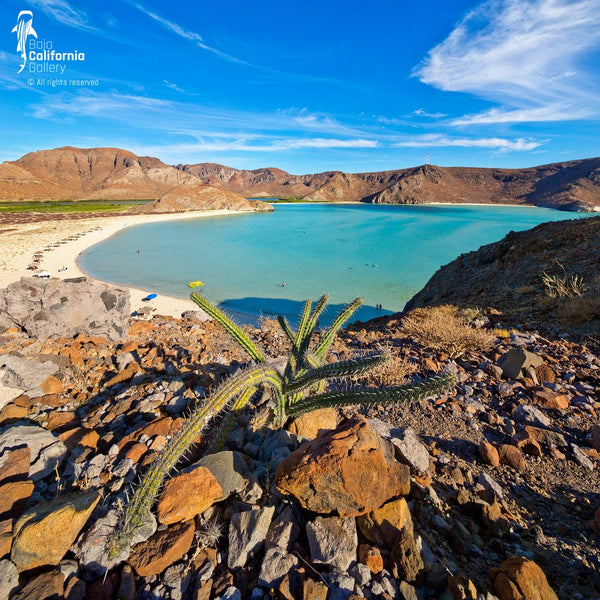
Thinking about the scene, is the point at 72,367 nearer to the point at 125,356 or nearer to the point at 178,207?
the point at 125,356

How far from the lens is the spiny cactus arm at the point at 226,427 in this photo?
2.78 metres

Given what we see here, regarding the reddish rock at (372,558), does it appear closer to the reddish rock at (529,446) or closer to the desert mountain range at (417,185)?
the reddish rock at (529,446)

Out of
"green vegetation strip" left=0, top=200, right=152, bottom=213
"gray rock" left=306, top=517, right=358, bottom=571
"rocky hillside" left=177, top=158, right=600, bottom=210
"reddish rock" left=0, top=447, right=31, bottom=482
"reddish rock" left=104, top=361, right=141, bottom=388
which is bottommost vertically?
"reddish rock" left=104, top=361, right=141, bottom=388

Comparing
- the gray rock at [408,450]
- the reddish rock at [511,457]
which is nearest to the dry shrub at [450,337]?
the reddish rock at [511,457]

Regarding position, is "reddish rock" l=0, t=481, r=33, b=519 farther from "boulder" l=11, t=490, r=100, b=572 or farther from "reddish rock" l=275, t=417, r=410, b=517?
"reddish rock" l=275, t=417, r=410, b=517

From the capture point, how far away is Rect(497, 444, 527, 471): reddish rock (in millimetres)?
2867

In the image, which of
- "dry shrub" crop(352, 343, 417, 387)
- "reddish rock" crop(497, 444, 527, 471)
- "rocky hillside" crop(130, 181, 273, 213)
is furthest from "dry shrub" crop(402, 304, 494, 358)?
"rocky hillside" crop(130, 181, 273, 213)

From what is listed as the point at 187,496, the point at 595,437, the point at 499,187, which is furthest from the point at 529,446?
the point at 499,187

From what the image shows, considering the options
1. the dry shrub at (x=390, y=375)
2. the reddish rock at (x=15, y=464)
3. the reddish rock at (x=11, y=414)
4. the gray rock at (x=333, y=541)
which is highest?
the gray rock at (x=333, y=541)

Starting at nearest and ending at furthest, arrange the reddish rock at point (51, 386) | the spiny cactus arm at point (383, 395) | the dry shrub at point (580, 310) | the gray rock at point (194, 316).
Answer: the spiny cactus arm at point (383, 395) → the reddish rock at point (51, 386) → the dry shrub at point (580, 310) → the gray rock at point (194, 316)

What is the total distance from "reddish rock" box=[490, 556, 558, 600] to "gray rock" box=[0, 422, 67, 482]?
11.3 ft

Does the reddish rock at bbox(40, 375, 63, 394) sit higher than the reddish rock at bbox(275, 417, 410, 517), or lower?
lower

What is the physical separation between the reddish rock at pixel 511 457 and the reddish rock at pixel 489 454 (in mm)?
50

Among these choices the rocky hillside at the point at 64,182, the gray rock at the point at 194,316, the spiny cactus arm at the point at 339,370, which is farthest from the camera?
the rocky hillside at the point at 64,182
